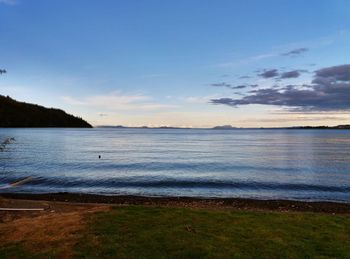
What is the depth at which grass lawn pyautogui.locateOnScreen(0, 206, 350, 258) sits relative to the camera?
9859mm

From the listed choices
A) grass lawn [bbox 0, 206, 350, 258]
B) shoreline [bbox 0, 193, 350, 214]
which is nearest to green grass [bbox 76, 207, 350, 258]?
grass lawn [bbox 0, 206, 350, 258]

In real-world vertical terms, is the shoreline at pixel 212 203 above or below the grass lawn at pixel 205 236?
below

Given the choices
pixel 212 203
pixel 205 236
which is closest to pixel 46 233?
pixel 205 236

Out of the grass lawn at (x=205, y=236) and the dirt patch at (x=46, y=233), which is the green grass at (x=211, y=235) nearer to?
the grass lawn at (x=205, y=236)

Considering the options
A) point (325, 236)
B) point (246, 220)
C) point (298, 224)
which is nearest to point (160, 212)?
point (246, 220)

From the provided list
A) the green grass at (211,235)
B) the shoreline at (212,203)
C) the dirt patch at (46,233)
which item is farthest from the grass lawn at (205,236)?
the shoreline at (212,203)

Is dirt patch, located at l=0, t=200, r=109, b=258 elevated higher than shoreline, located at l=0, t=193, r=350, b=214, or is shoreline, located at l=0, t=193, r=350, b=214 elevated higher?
dirt patch, located at l=0, t=200, r=109, b=258

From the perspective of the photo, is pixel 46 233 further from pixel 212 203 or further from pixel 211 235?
pixel 212 203

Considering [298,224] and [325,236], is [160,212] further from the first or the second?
[325,236]

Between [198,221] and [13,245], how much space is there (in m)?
6.68

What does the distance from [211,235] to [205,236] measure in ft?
0.83

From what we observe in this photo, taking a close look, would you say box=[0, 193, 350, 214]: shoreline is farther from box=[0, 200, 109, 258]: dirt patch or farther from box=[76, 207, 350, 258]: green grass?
box=[0, 200, 109, 258]: dirt patch

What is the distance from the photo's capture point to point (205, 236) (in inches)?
446

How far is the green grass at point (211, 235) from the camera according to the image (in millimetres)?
9867
